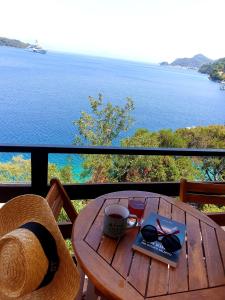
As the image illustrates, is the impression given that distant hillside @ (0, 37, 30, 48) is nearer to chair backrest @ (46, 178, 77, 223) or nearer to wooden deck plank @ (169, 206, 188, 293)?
chair backrest @ (46, 178, 77, 223)

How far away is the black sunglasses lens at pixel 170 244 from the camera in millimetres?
1076

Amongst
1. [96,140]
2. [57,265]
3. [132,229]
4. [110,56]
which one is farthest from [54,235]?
[110,56]

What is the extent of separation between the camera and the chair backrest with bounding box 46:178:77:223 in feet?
4.38

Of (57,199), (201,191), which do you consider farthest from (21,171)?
(201,191)

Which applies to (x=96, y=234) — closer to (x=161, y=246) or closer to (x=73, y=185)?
(x=161, y=246)

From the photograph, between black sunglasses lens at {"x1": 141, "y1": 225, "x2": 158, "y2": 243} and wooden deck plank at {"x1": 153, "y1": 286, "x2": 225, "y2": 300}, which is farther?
black sunglasses lens at {"x1": 141, "y1": 225, "x2": 158, "y2": 243}

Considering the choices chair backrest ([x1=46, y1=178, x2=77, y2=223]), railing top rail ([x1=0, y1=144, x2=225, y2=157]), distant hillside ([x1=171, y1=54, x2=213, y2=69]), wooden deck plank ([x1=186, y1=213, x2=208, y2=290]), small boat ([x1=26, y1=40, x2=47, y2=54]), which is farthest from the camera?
small boat ([x1=26, y1=40, x2=47, y2=54])

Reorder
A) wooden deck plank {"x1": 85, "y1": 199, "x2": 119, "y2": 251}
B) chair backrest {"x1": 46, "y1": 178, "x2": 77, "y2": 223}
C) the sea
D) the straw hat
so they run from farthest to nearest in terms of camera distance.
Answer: the sea, chair backrest {"x1": 46, "y1": 178, "x2": 77, "y2": 223}, wooden deck plank {"x1": 85, "y1": 199, "x2": 119, "y2": 251}, the straw hat

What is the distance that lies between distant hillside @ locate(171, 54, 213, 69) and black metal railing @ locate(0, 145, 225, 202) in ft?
142

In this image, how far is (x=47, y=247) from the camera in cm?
94

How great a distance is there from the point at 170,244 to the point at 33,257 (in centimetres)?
54

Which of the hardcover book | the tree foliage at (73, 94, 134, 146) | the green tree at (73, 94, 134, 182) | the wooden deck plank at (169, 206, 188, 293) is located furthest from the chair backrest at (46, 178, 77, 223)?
the tree foliage at (73, 94, 134, 146)

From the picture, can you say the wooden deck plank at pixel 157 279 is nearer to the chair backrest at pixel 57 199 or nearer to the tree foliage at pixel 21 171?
the chair backrest at pixel 57 199

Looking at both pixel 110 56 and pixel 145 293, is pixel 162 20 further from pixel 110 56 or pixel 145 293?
pixel 110 56
